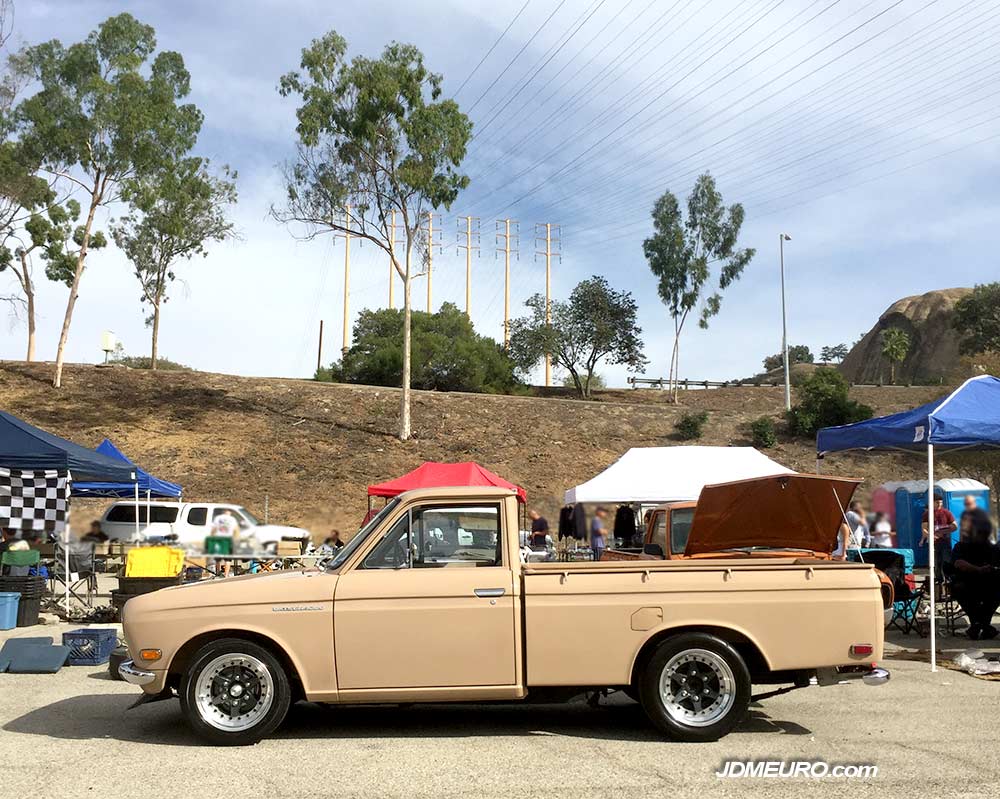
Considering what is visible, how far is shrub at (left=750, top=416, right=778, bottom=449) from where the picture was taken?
37.5 metres

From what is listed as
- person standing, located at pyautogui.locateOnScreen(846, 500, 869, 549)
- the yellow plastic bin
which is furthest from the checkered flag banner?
person standing, located at pyautogui.locateOnScreen(846, 500, 869, 549)

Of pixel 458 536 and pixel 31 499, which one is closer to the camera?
Answer: pixel 458 536

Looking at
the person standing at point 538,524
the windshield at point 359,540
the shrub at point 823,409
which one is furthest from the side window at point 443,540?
the shrub at point 823,409

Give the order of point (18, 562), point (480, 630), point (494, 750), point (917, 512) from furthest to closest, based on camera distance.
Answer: point (917, 512)
point (18, 562)
point (480, 630)
point (494, 750)

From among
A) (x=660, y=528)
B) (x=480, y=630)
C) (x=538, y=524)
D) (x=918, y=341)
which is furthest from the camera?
(x=918, y=341)

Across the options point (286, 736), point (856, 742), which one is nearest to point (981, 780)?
point (856, 742)

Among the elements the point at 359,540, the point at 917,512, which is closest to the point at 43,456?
the point at 359,540

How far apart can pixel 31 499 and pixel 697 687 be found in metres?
Result: 9.13

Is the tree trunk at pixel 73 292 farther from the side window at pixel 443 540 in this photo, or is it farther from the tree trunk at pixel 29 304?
the side window at pixel 443 540

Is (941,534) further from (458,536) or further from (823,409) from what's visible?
(823,409)

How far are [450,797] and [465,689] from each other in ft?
3.87

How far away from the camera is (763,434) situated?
37.8 meters

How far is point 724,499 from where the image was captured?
897 centimetres

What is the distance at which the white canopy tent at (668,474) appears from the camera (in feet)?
51.2
